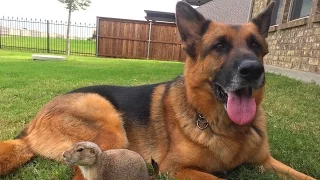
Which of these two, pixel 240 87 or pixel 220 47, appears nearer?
pixel 240 87

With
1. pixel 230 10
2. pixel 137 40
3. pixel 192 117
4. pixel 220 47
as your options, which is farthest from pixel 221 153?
pixel 137 40

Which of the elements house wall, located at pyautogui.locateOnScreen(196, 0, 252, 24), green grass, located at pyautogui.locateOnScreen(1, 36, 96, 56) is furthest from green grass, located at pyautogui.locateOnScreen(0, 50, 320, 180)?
green grass, located at pyautogui.locateOnScreen(1, 36, 96, 56)

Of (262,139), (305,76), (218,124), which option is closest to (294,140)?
(262,139)

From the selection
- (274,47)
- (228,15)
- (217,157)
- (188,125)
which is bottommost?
(217,157)

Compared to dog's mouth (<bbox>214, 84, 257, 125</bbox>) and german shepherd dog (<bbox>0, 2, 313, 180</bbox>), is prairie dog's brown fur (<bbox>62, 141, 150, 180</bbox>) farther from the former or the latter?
dog's mouth (<bbox>214, 84, 257, 125</bbox>)

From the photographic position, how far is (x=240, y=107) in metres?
2.61

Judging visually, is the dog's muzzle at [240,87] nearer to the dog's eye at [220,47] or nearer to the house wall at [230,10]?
the dog's eye at [220,47]

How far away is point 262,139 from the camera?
2.85m

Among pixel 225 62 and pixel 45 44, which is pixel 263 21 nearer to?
pixel 225 62

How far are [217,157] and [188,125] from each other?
401 millimetres

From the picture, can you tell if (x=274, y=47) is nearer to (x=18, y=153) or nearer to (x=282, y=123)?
(x=282, y=123)

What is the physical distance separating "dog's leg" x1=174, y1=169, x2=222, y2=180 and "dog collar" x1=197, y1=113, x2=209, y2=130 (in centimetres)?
42

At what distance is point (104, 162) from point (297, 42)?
365 inches

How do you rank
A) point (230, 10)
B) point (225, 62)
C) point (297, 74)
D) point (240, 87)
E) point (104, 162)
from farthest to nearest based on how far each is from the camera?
point (230, 10) → point (297, 74) → point (225, 62) → point (240, 87) → point (104, 162)
